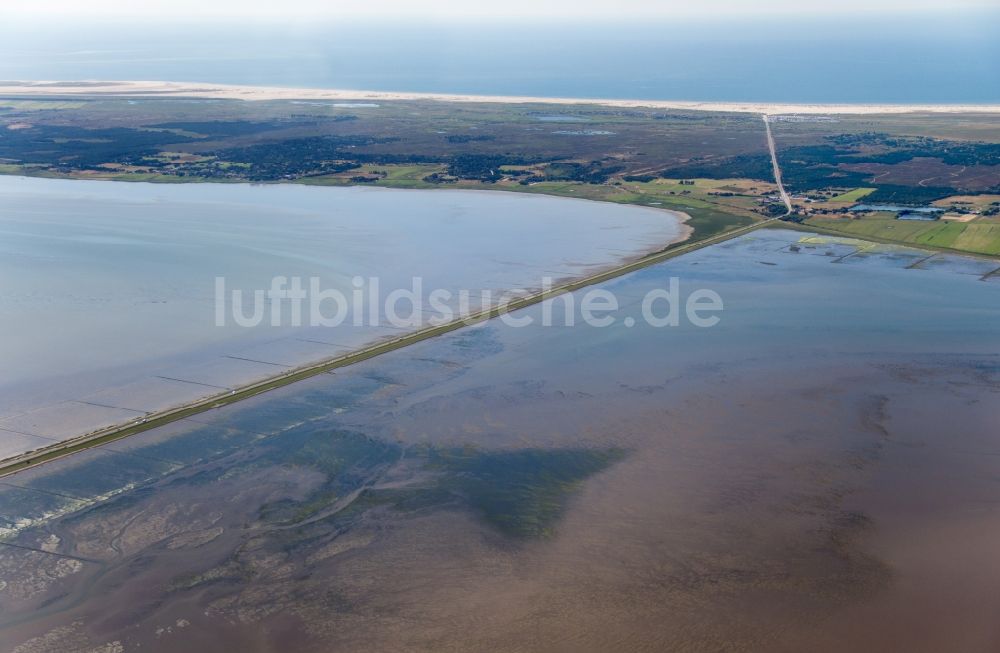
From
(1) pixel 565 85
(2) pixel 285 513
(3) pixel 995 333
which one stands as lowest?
(2) pixel 285 513

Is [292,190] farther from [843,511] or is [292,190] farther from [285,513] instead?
[843,511]

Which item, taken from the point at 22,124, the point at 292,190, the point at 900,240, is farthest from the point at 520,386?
the point at 22,124

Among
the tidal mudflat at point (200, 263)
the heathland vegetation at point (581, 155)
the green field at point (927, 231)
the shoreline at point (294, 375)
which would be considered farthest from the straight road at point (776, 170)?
the shoreline at point (294, 375)

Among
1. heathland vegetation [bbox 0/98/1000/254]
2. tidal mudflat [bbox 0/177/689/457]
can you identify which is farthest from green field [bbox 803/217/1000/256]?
tidal mudflat [bbox 0/177/689/457]

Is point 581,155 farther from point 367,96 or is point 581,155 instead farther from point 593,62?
point 593,62

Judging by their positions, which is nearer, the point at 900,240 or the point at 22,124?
the point at 900,240

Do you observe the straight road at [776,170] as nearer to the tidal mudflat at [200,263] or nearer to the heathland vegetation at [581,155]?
the heathland vegetation at [581,155]

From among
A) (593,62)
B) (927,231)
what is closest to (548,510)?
(927,231)
